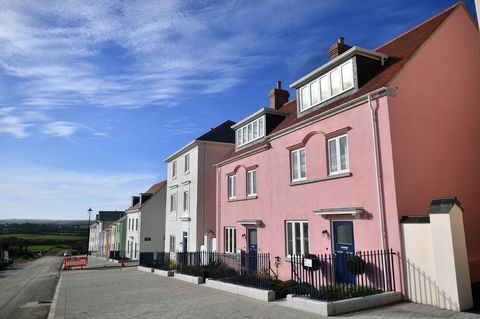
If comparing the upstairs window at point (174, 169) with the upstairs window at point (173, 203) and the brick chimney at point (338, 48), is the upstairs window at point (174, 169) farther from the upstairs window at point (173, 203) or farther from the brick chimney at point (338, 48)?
the brick chimney at point (338, 48)

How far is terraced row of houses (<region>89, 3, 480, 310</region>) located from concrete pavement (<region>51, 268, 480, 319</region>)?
1.37 meters

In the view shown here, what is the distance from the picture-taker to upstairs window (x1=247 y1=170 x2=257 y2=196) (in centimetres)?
1901

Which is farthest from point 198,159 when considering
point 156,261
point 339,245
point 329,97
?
point 339,245

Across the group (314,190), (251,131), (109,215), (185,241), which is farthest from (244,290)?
(109,215)

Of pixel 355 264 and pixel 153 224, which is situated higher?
pixel 153 224

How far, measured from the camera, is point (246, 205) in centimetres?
1925

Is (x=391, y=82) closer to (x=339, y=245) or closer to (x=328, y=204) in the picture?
(x=328, y=204)

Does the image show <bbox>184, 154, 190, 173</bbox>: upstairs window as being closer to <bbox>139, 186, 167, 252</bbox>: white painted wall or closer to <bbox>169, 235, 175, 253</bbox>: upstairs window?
<bbox>169, 235, 175, 253</bbox>: upstairs window

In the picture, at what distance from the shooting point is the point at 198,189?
83.8 feet

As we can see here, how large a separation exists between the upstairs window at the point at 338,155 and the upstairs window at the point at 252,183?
20.8 ft

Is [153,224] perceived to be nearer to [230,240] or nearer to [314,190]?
[230,240]

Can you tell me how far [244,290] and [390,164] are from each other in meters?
6.53

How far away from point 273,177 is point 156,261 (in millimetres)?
11586

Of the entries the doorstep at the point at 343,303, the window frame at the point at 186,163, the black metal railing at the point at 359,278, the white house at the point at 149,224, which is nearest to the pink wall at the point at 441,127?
the black metal railing at the point at 359,278
